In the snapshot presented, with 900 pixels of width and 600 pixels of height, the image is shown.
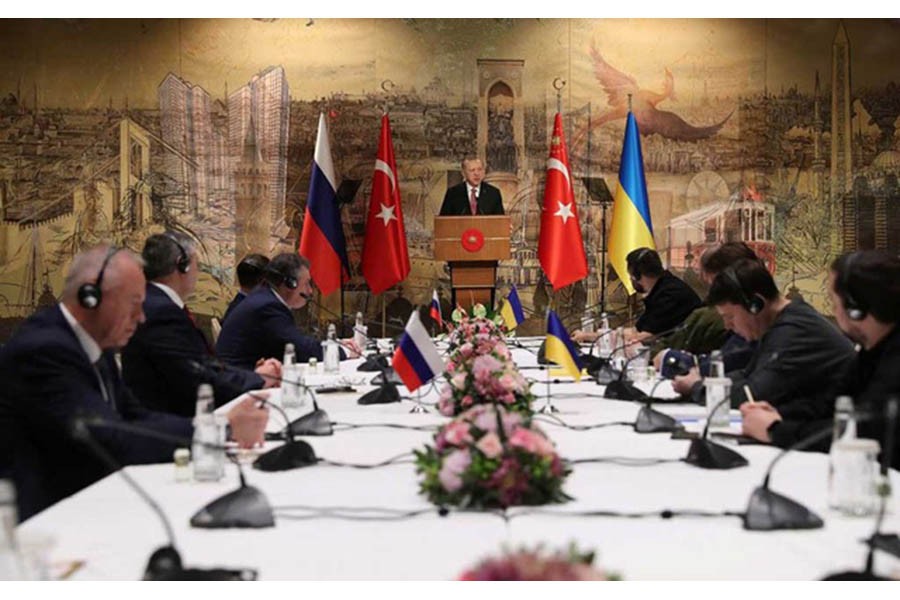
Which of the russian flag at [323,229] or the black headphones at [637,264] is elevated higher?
the russian flag at [323,229]

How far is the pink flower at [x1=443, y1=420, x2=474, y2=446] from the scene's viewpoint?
9.23 feet

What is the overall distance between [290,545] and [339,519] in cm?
25

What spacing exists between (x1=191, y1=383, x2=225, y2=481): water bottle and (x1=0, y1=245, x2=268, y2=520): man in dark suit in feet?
0.66

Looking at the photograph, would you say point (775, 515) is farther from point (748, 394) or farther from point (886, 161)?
point (886, 161)

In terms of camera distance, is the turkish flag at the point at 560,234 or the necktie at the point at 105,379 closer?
the necktie at the point at 105,379

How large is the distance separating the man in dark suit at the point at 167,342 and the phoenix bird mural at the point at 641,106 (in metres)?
8.45

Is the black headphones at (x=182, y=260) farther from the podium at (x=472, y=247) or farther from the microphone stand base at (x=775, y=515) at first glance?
the podium at (x=472, y=247)

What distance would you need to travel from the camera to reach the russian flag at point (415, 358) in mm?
4500

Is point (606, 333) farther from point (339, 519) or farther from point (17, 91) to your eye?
point (17, 91)

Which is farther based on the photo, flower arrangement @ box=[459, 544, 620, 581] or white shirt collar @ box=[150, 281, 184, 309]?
white shirt collar @ box=[150, 281, 184, 309]

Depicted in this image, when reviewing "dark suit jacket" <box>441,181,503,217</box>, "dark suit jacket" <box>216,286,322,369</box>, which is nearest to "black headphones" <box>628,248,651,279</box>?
"dark suit jacket" <box>216,286,322,369</box>

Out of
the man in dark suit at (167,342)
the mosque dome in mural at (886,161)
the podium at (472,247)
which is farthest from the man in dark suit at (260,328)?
the mosque dome in mural at (886,161)

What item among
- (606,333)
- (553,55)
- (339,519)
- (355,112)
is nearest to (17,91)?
(355,112)

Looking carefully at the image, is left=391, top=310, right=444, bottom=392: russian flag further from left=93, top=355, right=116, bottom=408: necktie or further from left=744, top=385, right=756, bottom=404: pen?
left=744, top=385, right=756, bottom=404: pen
